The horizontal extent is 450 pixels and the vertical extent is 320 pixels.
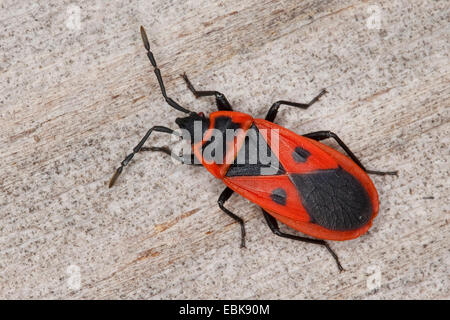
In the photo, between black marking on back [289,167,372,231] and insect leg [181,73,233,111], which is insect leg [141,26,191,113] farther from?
black marking on back [289,167,372,231]

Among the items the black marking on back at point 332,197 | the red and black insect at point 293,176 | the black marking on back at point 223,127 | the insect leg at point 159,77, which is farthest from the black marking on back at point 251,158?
the insect leg at point 159,77

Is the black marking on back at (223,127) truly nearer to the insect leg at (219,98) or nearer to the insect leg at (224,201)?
the insect leg at (219,98)

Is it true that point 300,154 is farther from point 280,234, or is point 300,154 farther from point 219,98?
point 219,98

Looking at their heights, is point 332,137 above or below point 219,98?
below

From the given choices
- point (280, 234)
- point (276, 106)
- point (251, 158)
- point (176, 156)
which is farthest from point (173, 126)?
point (280, 234)

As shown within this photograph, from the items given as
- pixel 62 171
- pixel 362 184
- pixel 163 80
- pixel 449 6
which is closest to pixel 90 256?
pixel 62 171

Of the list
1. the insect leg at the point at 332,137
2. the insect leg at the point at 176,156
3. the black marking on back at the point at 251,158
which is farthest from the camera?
the insect leg at the point at 176,156

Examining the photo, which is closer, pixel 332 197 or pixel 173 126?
pixel 332 197
